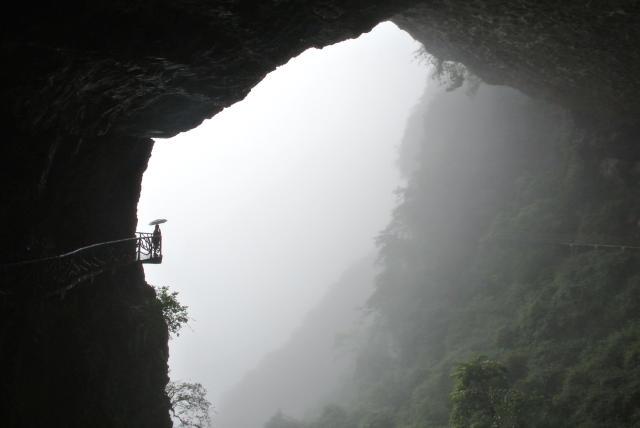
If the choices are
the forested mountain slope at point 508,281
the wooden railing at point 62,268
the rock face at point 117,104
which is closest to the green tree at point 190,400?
the rock face at point 117,104

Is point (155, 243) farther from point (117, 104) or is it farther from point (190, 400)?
point (190, 400)

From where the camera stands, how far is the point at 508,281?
843 inches

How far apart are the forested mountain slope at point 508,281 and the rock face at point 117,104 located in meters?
7.13

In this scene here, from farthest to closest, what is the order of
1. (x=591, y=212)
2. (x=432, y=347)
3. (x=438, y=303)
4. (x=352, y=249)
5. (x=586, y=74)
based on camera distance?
(x=352, y=249)
(x=438, y=303)
(x=432, y=347)
(x=591, y=212)
(x=586, y=74)

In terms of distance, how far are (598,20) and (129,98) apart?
11.7 meters

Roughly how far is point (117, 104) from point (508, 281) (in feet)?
68.0

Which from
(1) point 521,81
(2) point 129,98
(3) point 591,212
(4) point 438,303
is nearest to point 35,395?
(2) point 129,98

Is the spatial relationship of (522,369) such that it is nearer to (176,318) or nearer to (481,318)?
(481,318)

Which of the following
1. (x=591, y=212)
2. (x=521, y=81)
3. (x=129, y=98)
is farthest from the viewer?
(x=591, y=212)

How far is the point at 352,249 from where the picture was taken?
6570 inches

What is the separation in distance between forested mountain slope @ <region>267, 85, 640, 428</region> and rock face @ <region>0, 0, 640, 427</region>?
281 inches

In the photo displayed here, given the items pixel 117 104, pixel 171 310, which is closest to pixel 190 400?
pixel 171 310

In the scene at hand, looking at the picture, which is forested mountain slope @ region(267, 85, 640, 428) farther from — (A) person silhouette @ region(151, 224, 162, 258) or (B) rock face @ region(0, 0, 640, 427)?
(A) person silhouette @ region(151, 224, 162, 258)

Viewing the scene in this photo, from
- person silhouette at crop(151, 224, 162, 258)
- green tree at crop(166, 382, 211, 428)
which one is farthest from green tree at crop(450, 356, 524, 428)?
person silhouette at crop(151, 224, 162, 258)
